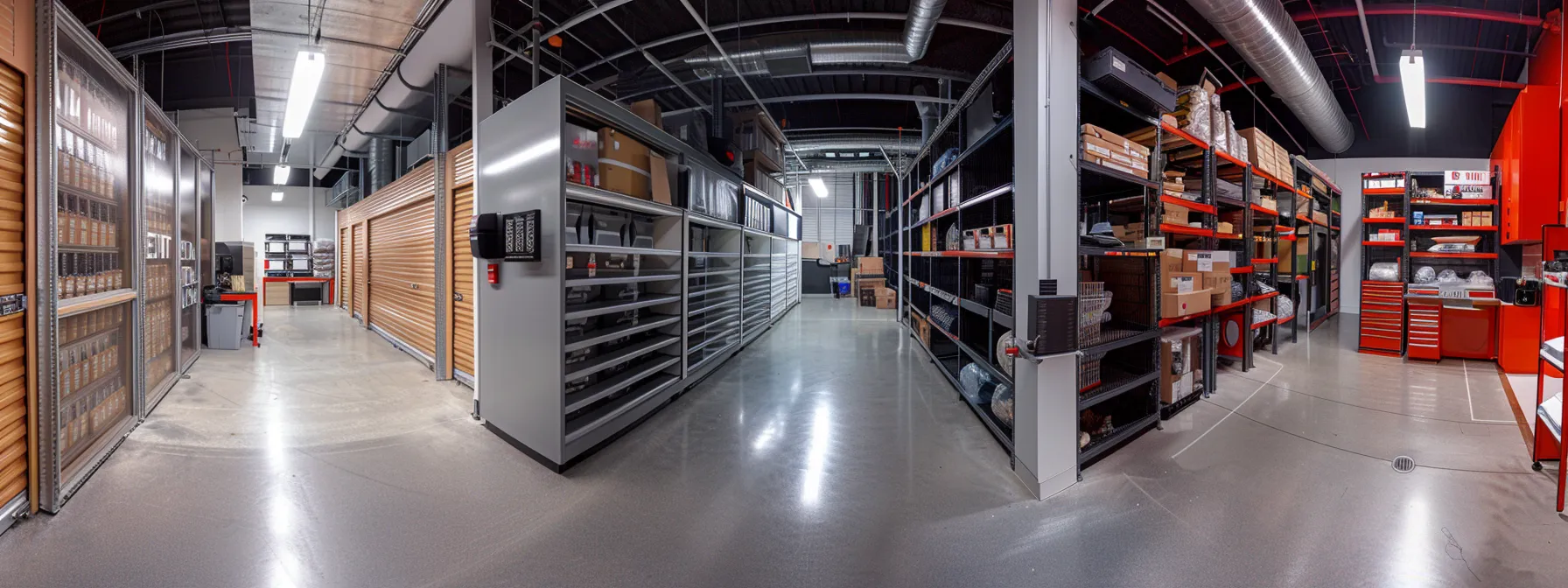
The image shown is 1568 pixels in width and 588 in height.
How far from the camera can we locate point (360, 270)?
8719 mm

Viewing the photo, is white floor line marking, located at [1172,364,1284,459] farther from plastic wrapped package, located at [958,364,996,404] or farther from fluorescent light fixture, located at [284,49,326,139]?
fluorescent light fixture, located at [284,49,326,139]

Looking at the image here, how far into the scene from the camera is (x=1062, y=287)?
2627 millimetres

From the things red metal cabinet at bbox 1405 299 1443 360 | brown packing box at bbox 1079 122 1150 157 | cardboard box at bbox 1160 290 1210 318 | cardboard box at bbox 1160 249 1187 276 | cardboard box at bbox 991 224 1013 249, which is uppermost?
brown packing box at bbox 1079 122 1150 157

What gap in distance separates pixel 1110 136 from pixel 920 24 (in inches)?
103

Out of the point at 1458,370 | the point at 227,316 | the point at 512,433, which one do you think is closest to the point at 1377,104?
the point at 1458,370

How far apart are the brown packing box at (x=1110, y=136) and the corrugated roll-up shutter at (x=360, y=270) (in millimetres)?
9989

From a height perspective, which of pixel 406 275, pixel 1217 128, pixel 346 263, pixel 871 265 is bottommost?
pixel 406 275

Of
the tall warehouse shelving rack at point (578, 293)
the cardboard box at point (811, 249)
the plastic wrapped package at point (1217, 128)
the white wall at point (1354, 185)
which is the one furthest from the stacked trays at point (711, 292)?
the white wall at point (1354, 185)

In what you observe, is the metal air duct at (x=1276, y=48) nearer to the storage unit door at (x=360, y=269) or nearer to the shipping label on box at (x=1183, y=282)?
the shipping label on box at (x=1183, y=282)

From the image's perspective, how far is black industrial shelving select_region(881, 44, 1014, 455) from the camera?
130 inches

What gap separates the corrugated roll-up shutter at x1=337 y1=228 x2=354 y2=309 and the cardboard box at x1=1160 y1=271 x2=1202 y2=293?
1203 centimetres

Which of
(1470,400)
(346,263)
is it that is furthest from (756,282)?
(346,263)

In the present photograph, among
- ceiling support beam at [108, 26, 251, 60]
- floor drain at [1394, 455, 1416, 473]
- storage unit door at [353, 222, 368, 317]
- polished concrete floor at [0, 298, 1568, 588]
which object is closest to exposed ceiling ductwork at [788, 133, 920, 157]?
polished concrete floor at [0, 298, 1568, 588]

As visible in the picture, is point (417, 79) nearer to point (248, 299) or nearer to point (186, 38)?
point (186, 38)
